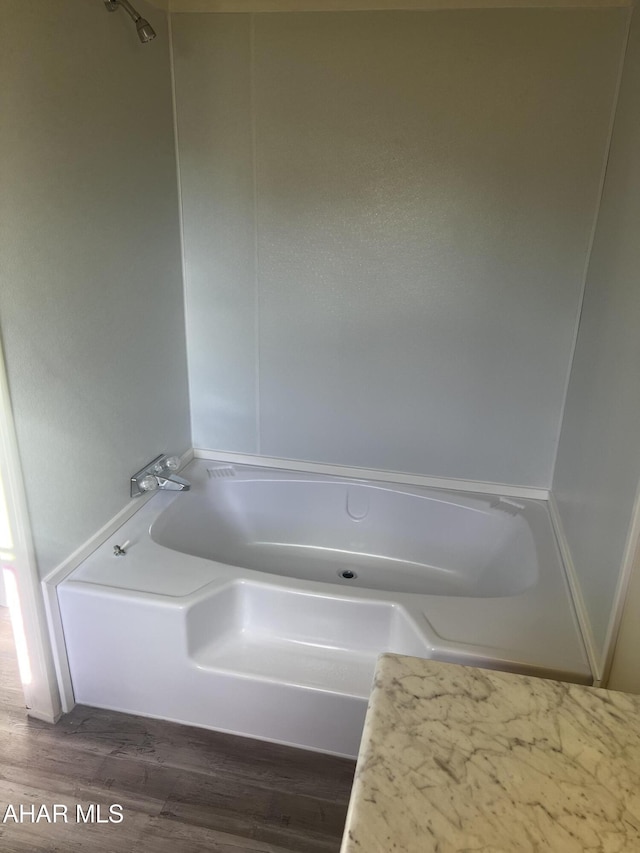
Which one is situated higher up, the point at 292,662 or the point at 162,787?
the point at 292,662

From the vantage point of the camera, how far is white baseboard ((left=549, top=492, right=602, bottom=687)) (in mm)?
1482

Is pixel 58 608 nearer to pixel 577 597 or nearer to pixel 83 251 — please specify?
pixel 83 251

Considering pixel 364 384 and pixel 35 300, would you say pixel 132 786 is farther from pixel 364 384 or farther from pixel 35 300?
pixel 364 384

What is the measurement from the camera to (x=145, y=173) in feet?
A: 6.73

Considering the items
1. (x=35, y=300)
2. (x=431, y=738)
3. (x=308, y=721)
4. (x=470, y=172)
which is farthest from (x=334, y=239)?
(x=431, y=738)

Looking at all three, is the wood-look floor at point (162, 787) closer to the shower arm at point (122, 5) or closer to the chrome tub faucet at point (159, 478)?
the chrome tub faucet at point (159, 478)

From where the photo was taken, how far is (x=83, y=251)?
1.75m

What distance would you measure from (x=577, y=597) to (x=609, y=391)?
603 millimetres

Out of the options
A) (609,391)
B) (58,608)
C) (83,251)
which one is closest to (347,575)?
(58,608)

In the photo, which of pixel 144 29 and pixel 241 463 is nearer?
pixel 144 29

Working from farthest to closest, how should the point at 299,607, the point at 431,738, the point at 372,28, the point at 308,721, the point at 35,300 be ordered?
the point at 372,28, the point at 299,607, the point at 308,721, the point at 35,300, the point at 431,738

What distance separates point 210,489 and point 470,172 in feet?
5.15

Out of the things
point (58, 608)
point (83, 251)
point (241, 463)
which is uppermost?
point (83, 251)

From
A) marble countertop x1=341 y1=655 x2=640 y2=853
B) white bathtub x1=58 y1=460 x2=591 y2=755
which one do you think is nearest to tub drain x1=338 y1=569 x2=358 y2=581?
white bathtub x1=58 y1=460 x2=591 y2=755
